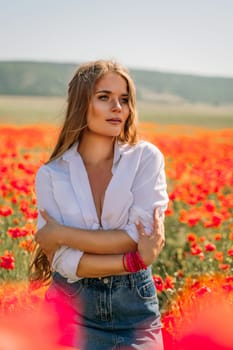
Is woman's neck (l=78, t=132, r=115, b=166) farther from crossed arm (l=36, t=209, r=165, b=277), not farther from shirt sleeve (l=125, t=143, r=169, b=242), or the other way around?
crossed arm (l=36, t=209, r=165, b=277)

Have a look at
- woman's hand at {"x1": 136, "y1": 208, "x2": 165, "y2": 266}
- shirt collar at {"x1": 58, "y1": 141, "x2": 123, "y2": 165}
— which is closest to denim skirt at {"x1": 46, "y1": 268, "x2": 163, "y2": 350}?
woman's hand at {"x1": 136, "y1": 208, "x2": 165, "y2": 266}

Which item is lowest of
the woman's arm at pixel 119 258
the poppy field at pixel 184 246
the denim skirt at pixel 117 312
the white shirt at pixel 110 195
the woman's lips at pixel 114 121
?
the poppy field at pixel 184 246

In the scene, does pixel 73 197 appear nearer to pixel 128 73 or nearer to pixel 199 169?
pixel 128 73

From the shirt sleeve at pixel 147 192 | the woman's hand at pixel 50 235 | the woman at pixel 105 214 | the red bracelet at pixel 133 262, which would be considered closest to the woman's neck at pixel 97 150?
the woman at pixel 105 214

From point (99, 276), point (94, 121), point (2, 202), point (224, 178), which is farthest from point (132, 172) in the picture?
point (2, 202)

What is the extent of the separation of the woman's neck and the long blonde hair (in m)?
0.04

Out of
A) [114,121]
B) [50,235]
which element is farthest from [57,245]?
[114,121]

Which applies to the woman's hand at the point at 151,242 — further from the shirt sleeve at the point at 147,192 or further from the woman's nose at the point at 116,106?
the woman's nose at the point at 116,106

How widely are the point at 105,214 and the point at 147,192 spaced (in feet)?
0.46

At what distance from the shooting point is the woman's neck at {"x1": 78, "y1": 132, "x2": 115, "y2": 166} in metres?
1.97

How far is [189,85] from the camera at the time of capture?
70062 mm

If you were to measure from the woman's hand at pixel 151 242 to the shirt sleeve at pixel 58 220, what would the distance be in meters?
0.20

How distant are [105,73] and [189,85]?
69353mm

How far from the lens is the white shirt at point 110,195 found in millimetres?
1810
